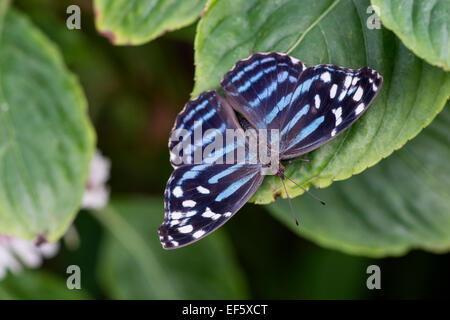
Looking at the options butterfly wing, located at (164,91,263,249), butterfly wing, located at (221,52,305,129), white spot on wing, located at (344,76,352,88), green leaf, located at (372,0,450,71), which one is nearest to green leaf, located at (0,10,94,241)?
butterfly wing, located at (164,91,263,249)

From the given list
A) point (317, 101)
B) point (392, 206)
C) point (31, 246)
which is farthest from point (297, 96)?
point (31, 246)

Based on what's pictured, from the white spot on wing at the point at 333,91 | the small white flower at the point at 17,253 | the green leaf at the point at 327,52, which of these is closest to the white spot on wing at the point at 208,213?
the green leaf at the point at 327,52

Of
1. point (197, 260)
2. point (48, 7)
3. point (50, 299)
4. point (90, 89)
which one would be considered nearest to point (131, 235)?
point (197, 260)

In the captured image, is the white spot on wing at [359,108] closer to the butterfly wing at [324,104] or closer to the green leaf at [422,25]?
the butterfly wing at [324,104]

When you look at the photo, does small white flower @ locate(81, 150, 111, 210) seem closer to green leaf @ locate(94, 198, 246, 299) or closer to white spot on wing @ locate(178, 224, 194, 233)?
green leaf @ locate(94, 198, 246, 299)

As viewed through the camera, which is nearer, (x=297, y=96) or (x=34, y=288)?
(x=297, y=96)

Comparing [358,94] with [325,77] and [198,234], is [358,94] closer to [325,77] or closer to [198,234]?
[325,77]

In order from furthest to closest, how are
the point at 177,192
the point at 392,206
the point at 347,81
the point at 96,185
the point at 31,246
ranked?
1. the point at 96,185
2. the point at 31,246
3. the point at 392,206
4. the point at 177,192
5. the point at 347,81
